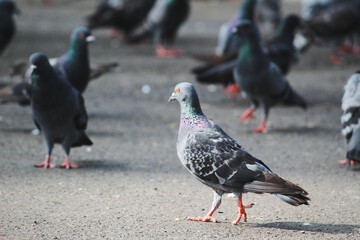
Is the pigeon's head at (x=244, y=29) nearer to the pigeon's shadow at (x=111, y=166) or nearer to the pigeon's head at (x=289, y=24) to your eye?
the pigeon's head at (x=289, y=24)

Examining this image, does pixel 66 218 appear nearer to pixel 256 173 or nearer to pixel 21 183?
pixel 21 183

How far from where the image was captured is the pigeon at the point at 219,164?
4.23 meters

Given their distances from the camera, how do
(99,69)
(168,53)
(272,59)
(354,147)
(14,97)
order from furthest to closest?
(168,53), (272,59), (99,69), (14,97), (354,147)

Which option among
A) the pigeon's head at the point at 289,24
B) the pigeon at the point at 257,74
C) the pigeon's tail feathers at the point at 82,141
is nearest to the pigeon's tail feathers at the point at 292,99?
the pigeon at the point at 257,74

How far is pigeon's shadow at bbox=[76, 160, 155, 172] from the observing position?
20.6 feet

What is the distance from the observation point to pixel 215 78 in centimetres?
923

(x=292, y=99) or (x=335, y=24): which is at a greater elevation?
(x=335, y=24)

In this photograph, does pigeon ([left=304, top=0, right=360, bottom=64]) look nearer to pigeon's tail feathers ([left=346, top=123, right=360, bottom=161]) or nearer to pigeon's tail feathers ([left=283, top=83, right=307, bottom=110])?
pigeon's tail feathers ([left=283, top=83, right=307, bottom=110])

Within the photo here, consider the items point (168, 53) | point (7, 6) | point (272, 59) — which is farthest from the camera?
point (168, 53)

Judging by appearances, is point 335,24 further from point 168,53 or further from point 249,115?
point 249,115

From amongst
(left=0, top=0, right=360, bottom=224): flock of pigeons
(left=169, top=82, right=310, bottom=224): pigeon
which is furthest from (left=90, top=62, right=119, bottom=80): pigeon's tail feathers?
(left=169, top=82, right=310, bottom=224): pigeon

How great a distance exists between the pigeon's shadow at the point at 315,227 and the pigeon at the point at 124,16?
10448 millimetres

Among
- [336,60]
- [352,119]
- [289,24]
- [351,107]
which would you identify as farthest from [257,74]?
[336,60]

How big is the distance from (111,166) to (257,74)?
2419 millimetres
